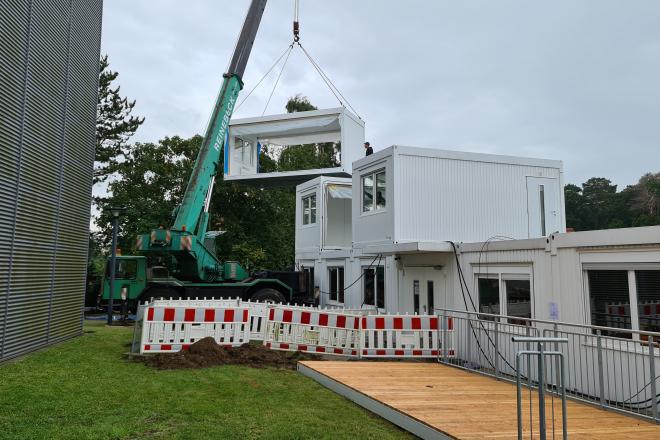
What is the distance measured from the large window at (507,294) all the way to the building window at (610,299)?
1315 millimetres

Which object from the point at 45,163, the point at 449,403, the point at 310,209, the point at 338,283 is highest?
the point at 310,209

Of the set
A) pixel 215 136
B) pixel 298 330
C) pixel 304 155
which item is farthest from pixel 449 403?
pixel 304 155

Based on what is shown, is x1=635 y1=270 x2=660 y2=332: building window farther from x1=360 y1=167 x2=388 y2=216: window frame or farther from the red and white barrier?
x1=360 y1=167 x2=388 y2=216: window frame

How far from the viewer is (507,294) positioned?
31.2 feet

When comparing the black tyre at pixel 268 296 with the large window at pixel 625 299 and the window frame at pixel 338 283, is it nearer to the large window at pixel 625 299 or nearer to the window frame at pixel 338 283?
the window frame at pixel 338 283

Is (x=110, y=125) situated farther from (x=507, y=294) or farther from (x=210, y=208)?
(x=507, y=294)

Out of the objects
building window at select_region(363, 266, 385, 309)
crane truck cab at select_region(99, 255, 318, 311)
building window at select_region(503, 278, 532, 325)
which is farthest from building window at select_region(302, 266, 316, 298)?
building window at select_region(503, 278, 532, 325)

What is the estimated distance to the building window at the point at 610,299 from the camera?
719 cm

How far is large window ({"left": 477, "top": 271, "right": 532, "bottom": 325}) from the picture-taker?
9.07 m

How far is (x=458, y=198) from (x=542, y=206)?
281cm

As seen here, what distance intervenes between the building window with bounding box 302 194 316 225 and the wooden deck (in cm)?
1055

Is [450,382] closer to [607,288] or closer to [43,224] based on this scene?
[607,288]

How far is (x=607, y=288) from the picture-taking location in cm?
750

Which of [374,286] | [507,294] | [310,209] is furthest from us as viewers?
[310,209]
